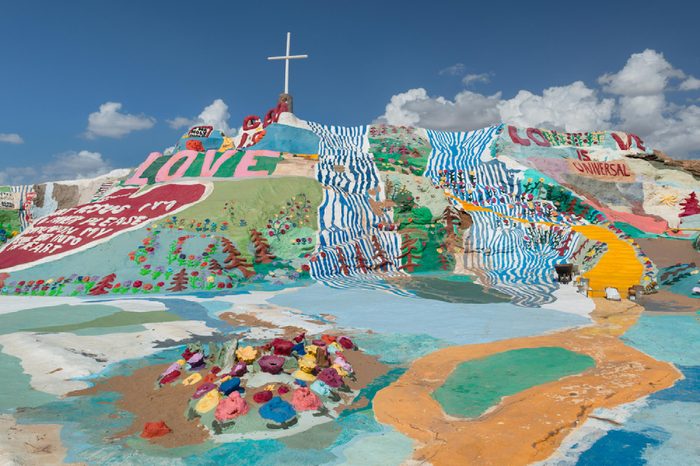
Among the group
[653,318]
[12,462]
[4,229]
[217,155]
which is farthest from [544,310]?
[4,229]

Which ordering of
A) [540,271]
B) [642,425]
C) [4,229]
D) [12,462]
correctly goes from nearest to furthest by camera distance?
[12,462]
[642,425]
[540,271]
[4,229]

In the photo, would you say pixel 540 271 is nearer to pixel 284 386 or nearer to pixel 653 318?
pixel 653 318

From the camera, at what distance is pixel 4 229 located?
83.2 feet

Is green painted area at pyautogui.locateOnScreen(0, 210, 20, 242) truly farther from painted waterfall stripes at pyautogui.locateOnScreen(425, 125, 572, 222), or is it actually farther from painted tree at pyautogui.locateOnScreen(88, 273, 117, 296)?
painted waterfall stripes at pyautogui.locateOnScreen(425, 125, 572, 222)

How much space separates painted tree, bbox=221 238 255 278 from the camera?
14.3 m

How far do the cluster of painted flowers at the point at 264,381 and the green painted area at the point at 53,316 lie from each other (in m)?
3.94

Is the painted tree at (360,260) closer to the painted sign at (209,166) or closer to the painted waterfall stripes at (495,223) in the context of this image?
the painted waterfall stripes at (495,223)

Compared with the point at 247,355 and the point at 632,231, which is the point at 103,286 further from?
the point at 632,231

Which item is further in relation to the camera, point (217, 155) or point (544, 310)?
point (217, 155)

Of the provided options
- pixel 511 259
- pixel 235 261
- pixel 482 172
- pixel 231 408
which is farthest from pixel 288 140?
pixel 231 408

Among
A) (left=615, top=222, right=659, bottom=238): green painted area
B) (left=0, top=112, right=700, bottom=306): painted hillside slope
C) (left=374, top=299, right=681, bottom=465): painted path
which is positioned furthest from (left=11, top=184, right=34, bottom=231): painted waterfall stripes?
(left=615, top=222, right=659, bottom=238): green painted area

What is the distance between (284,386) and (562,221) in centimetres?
1794

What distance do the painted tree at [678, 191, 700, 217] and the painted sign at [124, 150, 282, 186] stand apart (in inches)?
788

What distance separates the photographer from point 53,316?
920cm
